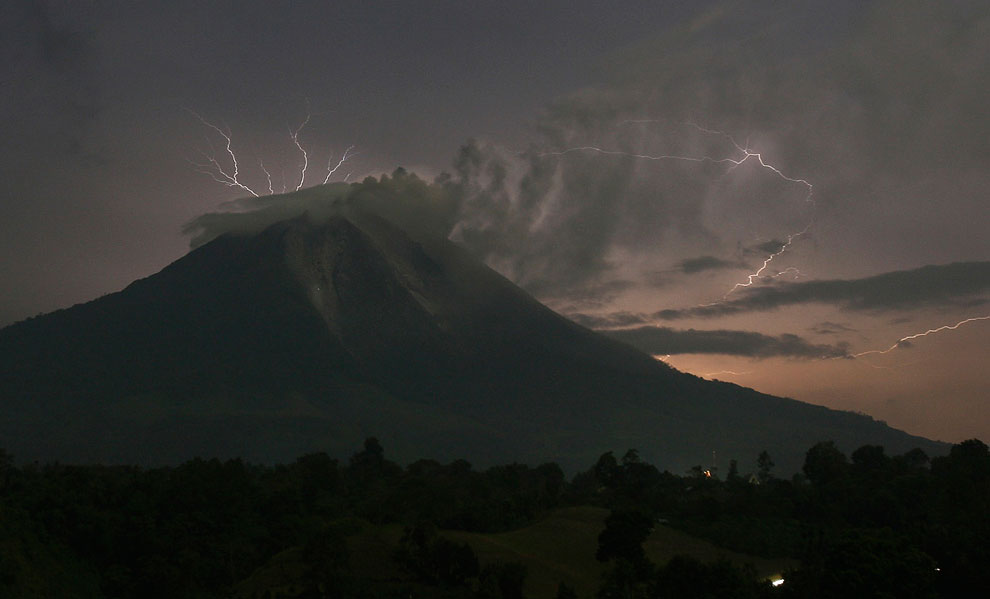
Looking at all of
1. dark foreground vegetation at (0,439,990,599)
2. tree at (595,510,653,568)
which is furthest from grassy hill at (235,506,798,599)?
tree at (595,510,653,568)

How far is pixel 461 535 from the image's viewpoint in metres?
71.4

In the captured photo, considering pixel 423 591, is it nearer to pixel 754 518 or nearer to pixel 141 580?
pixel 141 580

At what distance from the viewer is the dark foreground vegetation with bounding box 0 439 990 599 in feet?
172

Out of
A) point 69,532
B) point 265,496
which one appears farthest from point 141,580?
point 265,496

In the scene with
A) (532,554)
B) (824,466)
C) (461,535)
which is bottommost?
(532,554)

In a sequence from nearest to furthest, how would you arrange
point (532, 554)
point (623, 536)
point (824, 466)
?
point (623, 536)
point (532, 554)
point (824, 466)

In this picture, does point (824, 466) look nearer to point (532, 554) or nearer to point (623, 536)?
point (532, 554)

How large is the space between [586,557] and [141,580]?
33324mm

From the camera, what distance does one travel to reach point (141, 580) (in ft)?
217

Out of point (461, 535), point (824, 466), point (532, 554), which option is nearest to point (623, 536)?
point (532, 554)

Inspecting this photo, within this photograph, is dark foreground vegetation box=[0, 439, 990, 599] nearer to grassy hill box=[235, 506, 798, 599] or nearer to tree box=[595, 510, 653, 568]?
tree box=[595, 510, 653, 568]

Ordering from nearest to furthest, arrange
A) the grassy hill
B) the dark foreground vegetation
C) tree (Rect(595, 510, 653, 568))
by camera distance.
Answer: the dark foreground vegetation
the grassy hill
tree (Rect(595, 510, 653, 568))

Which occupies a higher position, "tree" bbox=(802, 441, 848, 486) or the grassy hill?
"tree" bbox=(802, 441, 848, 486)

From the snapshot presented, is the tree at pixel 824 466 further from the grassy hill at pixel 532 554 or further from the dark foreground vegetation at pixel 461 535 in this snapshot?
the grassy hill at pixel 532 554
